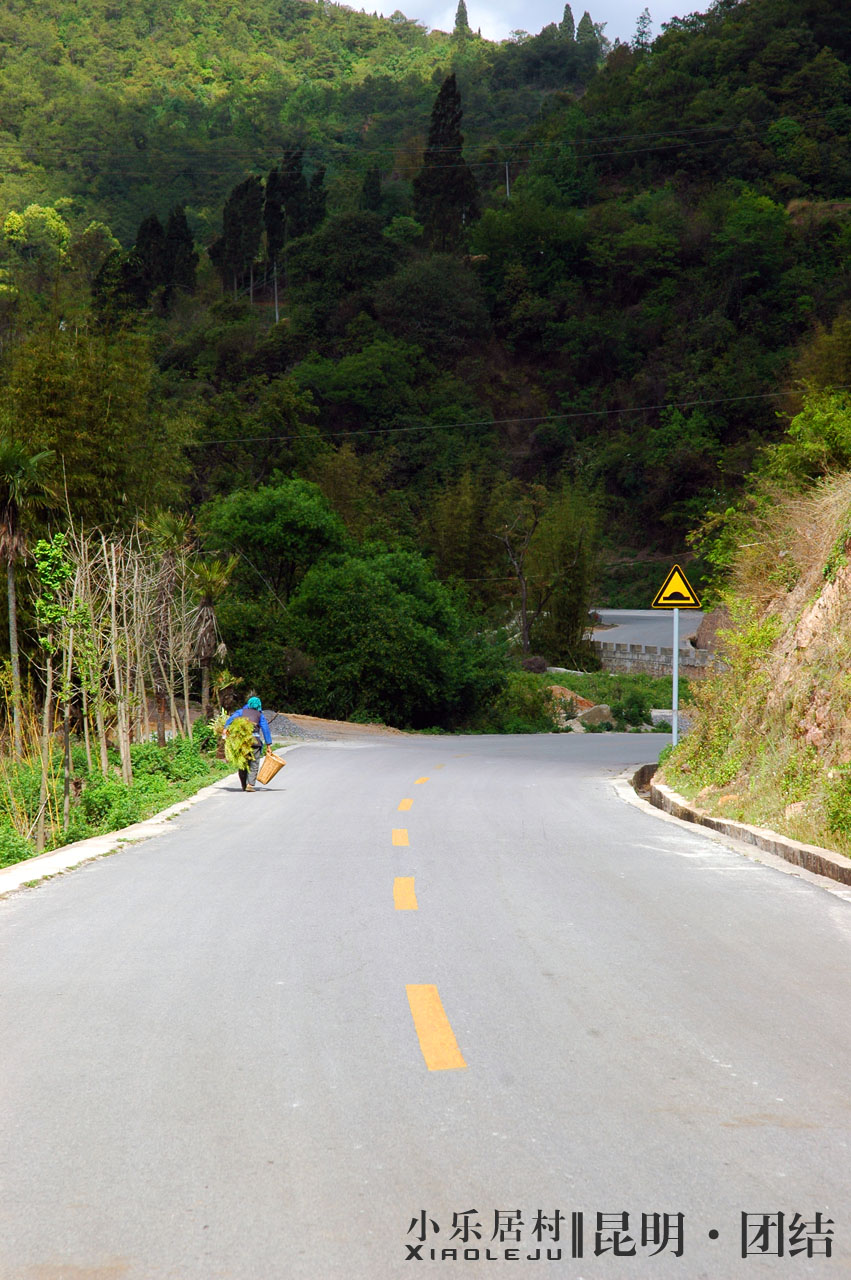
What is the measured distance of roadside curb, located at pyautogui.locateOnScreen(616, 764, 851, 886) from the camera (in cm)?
959

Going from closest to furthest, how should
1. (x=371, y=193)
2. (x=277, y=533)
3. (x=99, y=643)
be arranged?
(x=99, y=643), (x=277, y=533), (x=371, y=193)

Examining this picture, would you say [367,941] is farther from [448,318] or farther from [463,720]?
[448,318]

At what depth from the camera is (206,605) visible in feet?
93.3

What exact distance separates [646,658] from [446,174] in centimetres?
7049

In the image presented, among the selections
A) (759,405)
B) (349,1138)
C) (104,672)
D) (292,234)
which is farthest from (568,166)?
(349,1138)

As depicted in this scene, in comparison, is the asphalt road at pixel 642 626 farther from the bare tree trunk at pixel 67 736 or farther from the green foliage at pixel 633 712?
the bare tree trunk at pixel 67 736

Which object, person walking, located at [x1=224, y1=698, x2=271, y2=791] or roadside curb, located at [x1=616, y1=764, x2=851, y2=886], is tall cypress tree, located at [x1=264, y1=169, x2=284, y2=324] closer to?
person walking, located at [x1=224, y1=698, x2=271, y2=791]

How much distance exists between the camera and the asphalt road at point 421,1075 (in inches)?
140

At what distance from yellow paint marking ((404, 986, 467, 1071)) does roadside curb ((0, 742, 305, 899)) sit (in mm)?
4424

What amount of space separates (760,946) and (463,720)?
3793 cm

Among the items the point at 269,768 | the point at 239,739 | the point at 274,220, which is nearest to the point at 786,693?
the point at 269,768

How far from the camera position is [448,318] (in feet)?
309

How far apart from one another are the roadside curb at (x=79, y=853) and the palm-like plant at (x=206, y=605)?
11.6 metres

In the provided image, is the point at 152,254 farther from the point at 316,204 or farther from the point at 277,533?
the point at 277,533
